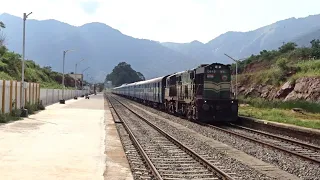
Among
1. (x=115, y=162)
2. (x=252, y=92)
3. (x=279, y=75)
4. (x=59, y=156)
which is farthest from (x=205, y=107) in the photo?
(x=252, y=92)

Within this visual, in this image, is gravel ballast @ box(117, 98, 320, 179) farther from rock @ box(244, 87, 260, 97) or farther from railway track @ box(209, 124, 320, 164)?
rock @ box(244, 87, 260, 97)

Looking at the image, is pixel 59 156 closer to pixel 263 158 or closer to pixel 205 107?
pixel 263 158

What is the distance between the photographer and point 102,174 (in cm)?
973

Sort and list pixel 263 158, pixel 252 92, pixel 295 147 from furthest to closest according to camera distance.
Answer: pixel 252 92
pixel 295 147
pixel 263 158

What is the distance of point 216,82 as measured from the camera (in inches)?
1019

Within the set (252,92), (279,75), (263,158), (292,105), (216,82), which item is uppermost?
(279,75)

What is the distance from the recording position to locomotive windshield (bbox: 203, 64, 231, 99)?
25.7 m

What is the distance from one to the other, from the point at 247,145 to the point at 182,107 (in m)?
14.9

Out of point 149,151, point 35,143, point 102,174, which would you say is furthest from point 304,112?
point 102,174

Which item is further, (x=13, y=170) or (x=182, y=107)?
(x=182, y=107)

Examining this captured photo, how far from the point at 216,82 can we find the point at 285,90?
16.9 meters

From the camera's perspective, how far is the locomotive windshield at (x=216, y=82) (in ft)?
84.4

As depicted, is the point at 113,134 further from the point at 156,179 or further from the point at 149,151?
the point at 156,179

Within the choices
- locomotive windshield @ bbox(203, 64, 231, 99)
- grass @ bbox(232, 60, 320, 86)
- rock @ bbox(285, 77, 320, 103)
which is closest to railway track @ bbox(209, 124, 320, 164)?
locomotive windshield @ bbox(203, 64, 231, 99)
